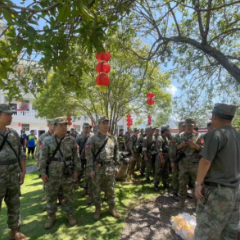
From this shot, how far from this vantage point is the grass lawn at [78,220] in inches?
130

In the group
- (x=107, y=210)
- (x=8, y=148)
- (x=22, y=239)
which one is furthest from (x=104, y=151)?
(x=22, y=239)

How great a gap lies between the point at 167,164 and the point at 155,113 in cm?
1010

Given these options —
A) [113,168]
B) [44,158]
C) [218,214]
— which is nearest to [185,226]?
[218,214]

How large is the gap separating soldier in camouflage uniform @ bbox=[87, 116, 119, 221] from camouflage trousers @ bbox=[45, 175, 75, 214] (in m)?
0.49

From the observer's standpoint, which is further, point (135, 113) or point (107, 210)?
point (135, 113)

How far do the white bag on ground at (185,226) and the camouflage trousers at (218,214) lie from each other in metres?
0.87

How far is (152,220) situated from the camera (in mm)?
3896

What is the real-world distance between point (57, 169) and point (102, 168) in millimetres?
897

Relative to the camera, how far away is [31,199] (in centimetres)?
506

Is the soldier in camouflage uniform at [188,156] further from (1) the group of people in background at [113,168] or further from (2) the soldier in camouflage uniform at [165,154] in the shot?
(2) the soldier in camouflage uniform at [165,154]

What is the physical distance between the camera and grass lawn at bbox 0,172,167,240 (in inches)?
130

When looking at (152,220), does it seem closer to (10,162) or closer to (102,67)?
(10,162)

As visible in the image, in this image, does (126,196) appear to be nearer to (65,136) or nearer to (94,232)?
(94,232)

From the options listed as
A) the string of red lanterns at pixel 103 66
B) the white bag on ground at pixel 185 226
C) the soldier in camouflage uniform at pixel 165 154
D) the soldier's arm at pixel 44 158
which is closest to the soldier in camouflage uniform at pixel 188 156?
the white bag on ground at pixel 185 226
